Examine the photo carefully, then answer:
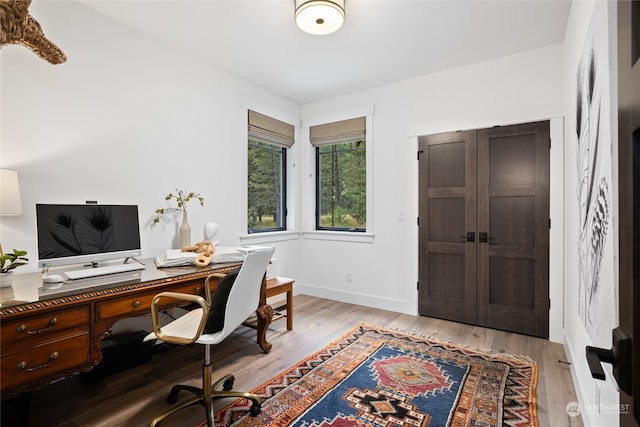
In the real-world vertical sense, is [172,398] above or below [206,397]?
below

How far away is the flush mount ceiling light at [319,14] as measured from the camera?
220 cm

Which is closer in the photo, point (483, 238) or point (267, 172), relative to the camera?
point (483, 238)

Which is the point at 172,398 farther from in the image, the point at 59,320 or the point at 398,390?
the point at 398,390

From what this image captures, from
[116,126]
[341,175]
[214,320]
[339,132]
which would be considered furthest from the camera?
[341,175]

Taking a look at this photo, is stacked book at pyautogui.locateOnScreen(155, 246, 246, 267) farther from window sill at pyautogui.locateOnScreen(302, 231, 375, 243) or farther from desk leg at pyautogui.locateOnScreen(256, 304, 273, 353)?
window sill at pyautogui.locateOnScreen(302, 231, 375, 243)

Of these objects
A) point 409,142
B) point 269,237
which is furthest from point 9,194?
point 409,142

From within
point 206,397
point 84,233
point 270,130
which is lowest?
point 206,397

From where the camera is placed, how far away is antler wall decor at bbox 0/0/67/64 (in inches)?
60.4

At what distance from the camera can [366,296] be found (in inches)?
160

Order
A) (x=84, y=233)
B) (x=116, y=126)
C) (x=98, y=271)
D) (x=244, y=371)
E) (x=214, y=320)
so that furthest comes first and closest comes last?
(x=116, y=126) < (x=244, y=371) < (x=84, y=233) < (x=98, y=271) < (x=214, y=320)

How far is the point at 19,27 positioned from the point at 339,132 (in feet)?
10.4

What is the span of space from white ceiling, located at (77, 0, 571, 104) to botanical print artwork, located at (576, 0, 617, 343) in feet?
3.17

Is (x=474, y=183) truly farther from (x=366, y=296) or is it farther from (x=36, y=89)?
(x=36, y=89)

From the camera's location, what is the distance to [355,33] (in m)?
2.76
